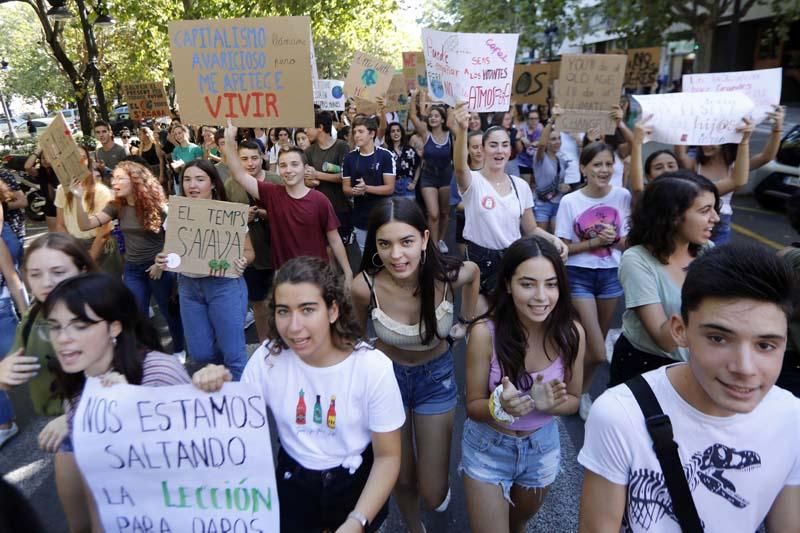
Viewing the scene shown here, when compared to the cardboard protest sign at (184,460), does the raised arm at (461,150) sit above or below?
above

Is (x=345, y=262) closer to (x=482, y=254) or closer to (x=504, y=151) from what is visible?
(x=482, y=254)

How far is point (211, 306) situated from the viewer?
366 centimetres

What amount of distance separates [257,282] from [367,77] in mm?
4134

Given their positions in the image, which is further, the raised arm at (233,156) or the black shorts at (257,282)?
the black shorts at (257,282)

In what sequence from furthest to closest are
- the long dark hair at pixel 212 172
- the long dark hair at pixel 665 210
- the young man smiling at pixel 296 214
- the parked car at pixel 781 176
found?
the parked car at pixel 781 176 → the young man smiling at pixel 296 214 → the long dark hair at pixel 212 172 → the long dark hair at pixel 665 210

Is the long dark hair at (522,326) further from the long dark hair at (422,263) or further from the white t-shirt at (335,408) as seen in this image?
the white t-shirt at (335,408)

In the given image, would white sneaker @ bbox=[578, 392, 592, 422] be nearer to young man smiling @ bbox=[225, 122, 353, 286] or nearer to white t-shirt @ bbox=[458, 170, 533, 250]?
white t-shirt @ bbox=[458, 170, 533, 250]

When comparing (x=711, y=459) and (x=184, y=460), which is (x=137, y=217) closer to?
(x=184, y=460)

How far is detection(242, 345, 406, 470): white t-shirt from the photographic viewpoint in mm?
1936

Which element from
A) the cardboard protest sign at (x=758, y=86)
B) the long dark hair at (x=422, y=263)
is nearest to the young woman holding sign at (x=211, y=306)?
the long dark hair at (x=422, y=263)

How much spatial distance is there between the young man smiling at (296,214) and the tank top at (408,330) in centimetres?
138

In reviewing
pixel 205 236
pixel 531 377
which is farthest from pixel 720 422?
pixel 205 236

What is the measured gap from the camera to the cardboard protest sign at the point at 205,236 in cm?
350

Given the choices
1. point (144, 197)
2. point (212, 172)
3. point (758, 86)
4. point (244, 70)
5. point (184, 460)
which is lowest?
point (184, 460)
